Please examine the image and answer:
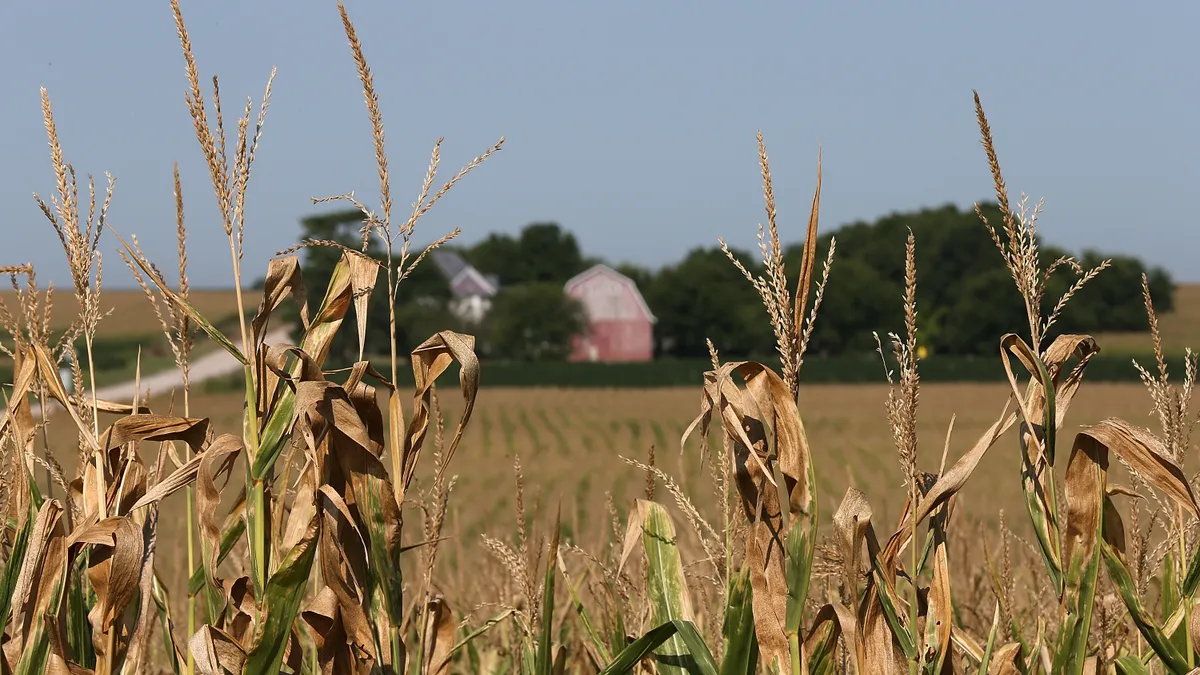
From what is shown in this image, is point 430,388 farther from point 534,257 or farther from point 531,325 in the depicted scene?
point 534,257

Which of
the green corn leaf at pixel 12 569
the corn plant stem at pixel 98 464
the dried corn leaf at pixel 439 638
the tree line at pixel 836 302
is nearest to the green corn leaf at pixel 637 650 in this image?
the dried corn leaf at pixel 439 638

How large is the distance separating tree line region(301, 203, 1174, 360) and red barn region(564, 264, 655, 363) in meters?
2.70

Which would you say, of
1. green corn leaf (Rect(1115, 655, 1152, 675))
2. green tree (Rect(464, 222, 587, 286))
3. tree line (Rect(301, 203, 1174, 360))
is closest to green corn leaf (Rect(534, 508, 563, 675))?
green corn leaf (Rect(1115, 655, 1152, 675))

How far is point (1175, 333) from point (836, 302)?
82.9ft

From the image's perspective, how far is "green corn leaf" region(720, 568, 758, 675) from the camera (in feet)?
5.01

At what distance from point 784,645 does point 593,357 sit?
82.0m

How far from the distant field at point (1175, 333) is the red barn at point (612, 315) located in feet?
112

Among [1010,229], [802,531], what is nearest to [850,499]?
[802,531]

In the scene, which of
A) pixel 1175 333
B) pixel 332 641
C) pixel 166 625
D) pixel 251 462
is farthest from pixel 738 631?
pixel 1175 333

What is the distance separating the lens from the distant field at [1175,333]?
229 feet

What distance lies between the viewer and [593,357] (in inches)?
3285

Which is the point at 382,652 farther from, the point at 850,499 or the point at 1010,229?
the point at 1010,229

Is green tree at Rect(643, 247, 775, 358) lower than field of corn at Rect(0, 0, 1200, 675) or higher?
higher

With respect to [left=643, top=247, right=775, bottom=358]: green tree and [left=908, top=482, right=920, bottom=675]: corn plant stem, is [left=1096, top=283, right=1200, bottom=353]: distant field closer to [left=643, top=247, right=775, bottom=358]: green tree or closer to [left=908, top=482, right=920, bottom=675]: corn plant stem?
[left=643, top=247, right=775, bottom=358]: green tree
